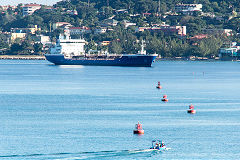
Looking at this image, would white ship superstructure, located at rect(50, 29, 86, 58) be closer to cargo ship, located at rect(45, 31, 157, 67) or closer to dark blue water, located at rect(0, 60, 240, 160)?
cargo ship, located at rect(45, 31, 157, 67)

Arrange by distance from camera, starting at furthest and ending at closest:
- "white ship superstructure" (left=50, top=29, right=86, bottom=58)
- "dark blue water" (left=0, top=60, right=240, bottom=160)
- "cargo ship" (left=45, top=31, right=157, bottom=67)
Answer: "white ship superstructure" (left=50, top=29, right=86, bottom=58) < "cargo ship" (left=45, top=31, right=157, bottom=67) < "dark blue water" (left=0, top=60, right=240, bottom=160)

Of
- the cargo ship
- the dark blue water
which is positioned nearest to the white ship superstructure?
the cargo ship

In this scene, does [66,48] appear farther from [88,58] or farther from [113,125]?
[113,125]

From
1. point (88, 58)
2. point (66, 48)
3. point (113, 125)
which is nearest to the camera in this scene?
point (113, 125)

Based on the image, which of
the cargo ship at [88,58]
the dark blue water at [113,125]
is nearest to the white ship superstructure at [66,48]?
the cargo ship at [88,58]

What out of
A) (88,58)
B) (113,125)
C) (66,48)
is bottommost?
(88,58)

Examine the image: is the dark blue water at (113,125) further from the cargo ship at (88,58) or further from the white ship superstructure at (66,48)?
the white ship superstructure at (66,48)

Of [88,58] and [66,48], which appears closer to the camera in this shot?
[88,58]

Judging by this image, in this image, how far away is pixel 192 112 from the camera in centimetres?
5778

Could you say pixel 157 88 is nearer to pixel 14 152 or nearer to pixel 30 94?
pixel 30 94

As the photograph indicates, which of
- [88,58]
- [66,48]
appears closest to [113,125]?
[88,58]

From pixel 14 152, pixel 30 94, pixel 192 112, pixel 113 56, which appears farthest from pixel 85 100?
pixel 113 56

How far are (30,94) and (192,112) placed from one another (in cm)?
2592

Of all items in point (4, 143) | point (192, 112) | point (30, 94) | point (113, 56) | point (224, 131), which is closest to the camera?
point (4, 143)
